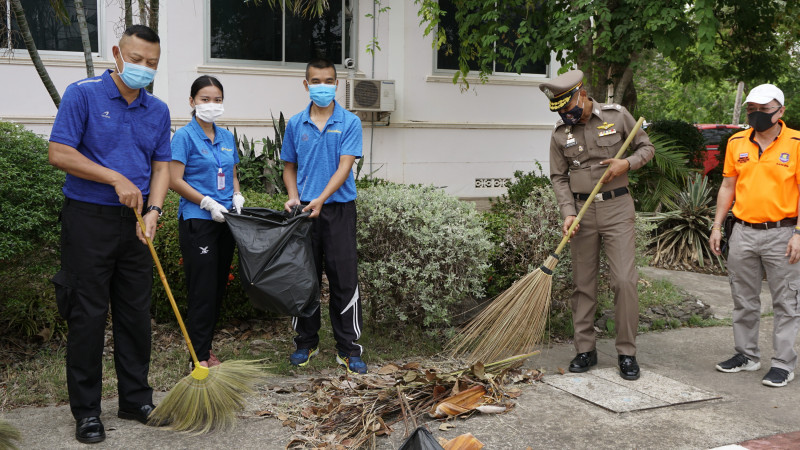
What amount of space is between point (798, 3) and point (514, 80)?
12.9 ft

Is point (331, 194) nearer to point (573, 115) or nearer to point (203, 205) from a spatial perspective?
point (203, 205)

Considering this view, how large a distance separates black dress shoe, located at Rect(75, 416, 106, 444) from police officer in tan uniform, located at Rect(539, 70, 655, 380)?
3.07 metres

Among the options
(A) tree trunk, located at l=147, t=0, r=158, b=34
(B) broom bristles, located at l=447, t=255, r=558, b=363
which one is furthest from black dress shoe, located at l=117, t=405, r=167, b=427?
(A) tree trunk, located at l=147, t=0, r=158, b=34

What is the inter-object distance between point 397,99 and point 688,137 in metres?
5.09

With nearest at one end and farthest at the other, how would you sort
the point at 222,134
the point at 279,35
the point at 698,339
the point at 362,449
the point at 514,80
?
the point at 362,449 → the point at 222,134 → the point at 698,339 → the point at 279,35 → the point at 514,80

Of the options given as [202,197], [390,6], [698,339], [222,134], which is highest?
[390,6]

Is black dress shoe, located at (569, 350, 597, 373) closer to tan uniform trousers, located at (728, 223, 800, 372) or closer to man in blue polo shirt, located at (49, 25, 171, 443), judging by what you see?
tan uniform trousers, located at (728, 223, 800, 372)

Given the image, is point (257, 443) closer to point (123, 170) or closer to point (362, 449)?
point (362, 449)

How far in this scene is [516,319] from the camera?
4812 mm

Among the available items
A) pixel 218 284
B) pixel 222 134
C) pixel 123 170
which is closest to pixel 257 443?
pixel 218 284

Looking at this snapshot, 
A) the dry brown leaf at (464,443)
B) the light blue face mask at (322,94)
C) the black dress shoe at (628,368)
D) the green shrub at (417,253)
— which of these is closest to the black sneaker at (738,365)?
the black dress shoe at (628,368)

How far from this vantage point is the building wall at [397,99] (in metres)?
8.88

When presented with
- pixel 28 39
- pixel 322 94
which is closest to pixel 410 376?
pixel 322 94

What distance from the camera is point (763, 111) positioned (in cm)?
486
